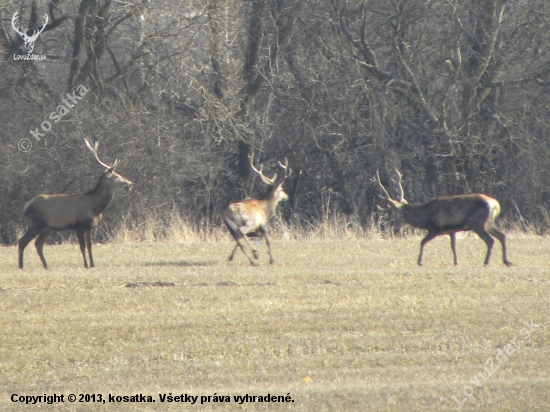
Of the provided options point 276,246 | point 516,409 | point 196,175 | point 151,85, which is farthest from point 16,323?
point 151,85

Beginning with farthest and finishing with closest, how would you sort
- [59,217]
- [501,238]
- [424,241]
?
[424,241]
[59,217]
[501,238]

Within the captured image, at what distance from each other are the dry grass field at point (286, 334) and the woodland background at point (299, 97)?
8996 mm

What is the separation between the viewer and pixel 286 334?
31.8ft

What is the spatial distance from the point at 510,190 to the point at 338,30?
696 centimetres

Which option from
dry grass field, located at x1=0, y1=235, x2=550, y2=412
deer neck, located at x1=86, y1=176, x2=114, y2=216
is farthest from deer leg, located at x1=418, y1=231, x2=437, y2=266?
deer neck, located at x1=86, y1=176, x2=114, y2=216

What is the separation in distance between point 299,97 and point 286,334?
16.3m

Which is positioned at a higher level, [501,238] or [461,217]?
[461,217]

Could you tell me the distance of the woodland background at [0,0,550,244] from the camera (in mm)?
22969

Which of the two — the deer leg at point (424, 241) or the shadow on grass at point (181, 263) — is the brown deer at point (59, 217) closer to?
the shadow on grass at point (181, 263)

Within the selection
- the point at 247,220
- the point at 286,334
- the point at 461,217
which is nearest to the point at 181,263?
the point at 247,220

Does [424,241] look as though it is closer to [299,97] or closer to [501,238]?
[501,238]

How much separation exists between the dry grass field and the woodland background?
9.00m

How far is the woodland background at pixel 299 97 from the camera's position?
75.4ft

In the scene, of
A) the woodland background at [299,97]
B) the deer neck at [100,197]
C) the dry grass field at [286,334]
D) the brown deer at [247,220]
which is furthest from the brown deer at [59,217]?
the woodland background at [299,97]
